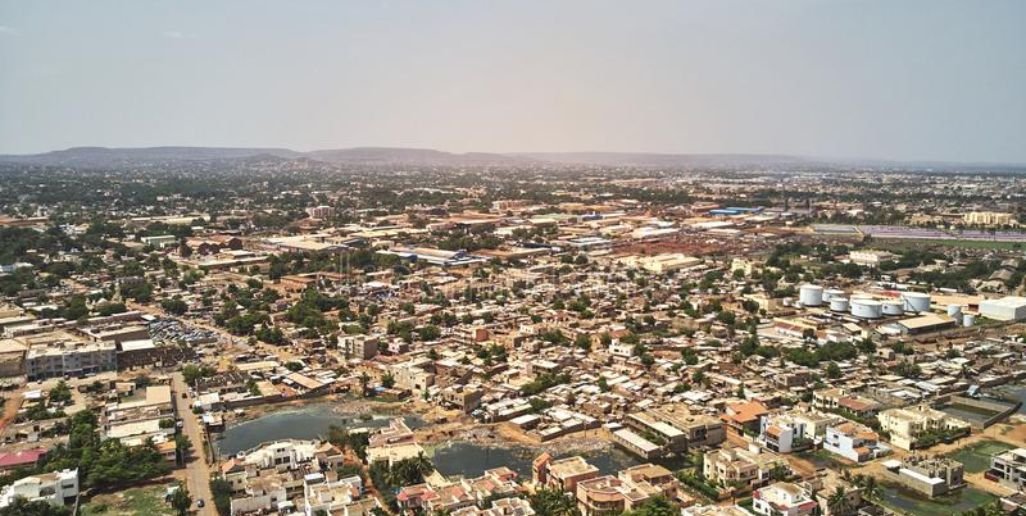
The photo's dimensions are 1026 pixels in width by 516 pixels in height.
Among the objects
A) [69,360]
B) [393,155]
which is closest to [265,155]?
[393,155]

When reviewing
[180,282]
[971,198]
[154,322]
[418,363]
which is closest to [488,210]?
[180,282]

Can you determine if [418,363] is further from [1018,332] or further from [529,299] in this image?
[1018,332]

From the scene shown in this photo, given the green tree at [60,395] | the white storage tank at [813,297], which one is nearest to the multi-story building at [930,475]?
the white storage tank at [813,297]

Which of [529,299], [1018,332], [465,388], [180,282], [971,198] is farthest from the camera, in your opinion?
[971,198]

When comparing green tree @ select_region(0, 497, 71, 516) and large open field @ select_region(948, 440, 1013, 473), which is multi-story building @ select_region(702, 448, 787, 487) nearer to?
large open field @ select_region(948, 440, 1013, 473)

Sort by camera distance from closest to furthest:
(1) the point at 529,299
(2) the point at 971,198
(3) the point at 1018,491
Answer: (3) the point at 1018,491
(1) the point at 529,299
(2) the point at 971,198

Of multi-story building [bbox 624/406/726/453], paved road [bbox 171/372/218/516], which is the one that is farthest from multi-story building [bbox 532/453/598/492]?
paved road [bbox 171/372/218/516]

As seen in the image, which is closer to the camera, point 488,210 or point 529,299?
point 529,299

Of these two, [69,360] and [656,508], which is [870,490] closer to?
[656,508]
